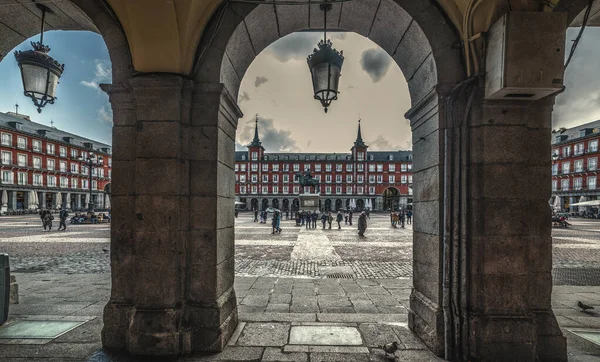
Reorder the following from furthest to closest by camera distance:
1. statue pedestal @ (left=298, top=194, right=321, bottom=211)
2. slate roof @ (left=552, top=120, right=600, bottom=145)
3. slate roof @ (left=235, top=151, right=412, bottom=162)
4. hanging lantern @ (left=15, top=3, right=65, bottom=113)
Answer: slate roof @ (left=235, top=151, right=412, bottom=162) < slate roof @ (left=552, top=120, right=600, bottom=145) < statue pedestal @ (left=298, top=194, right=321, bottom=211) < hanging lantern @ (left=15, top=3, right=65, bottom=113)

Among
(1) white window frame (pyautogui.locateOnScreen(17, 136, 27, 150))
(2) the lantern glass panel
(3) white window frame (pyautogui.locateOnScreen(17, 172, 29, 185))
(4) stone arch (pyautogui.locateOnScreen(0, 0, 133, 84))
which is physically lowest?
(3) white window frame (pyautogui.locateOnScreen(17, 172, 29, 185))

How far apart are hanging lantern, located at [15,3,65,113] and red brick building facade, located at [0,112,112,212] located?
4144cm

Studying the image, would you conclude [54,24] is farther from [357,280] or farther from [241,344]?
[357,280]

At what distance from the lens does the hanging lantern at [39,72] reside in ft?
14.2

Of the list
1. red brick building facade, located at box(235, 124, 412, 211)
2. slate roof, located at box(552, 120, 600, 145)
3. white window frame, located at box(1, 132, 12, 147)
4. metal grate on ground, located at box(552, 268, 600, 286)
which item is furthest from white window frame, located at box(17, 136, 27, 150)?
slate roof, located at box(552, 120, 600, 145)

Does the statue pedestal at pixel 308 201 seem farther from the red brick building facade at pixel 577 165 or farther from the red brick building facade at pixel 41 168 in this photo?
the red brick building facade at pixel 577 165

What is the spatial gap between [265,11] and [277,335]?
427 cm

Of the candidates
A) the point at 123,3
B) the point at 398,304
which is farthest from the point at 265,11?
the point at 398,304

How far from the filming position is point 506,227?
3.34 m

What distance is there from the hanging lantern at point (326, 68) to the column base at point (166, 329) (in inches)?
123

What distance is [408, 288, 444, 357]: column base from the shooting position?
3.36 metres

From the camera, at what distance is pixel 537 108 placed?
11.2ft

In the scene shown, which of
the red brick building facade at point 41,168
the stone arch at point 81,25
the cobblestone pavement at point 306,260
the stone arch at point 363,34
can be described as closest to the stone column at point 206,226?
the stone arch at point 363,34

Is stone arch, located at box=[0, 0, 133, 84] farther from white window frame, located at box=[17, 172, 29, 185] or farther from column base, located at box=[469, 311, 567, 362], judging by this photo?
white window frame, located at box=[17, 172, 29, 185]
